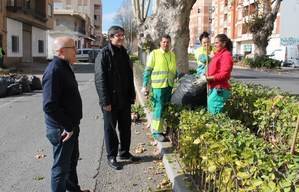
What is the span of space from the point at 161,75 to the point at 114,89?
1239 mm

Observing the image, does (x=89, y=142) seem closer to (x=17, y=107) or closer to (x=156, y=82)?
(x=156, y=82)

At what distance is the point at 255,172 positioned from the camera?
11.3 ft

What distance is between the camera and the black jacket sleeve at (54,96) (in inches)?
184

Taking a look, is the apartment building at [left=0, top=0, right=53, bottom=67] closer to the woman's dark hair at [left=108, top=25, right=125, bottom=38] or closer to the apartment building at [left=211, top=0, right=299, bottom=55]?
the apartment building at [left=211, top=0, right=299, bottom=55]

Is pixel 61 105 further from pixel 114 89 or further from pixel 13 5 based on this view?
pixel 13 5

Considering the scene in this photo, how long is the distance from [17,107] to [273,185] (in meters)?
12.4

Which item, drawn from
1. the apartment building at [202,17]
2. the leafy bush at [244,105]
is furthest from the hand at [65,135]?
the apartment building at [202,17]

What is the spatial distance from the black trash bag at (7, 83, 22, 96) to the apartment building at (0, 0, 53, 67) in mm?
19208

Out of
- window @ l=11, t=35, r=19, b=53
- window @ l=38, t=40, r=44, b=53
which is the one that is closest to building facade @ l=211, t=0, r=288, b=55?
window @ l=38, t=40, r=44, b=53

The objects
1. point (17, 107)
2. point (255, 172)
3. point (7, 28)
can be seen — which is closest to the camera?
point (255, 172)

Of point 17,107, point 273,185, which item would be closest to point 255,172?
point 273,185

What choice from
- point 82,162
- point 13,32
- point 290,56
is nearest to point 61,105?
point 82,162

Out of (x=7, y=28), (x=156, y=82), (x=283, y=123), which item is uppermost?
(x=7, y=28)

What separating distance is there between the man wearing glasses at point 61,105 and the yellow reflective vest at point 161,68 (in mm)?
2942
